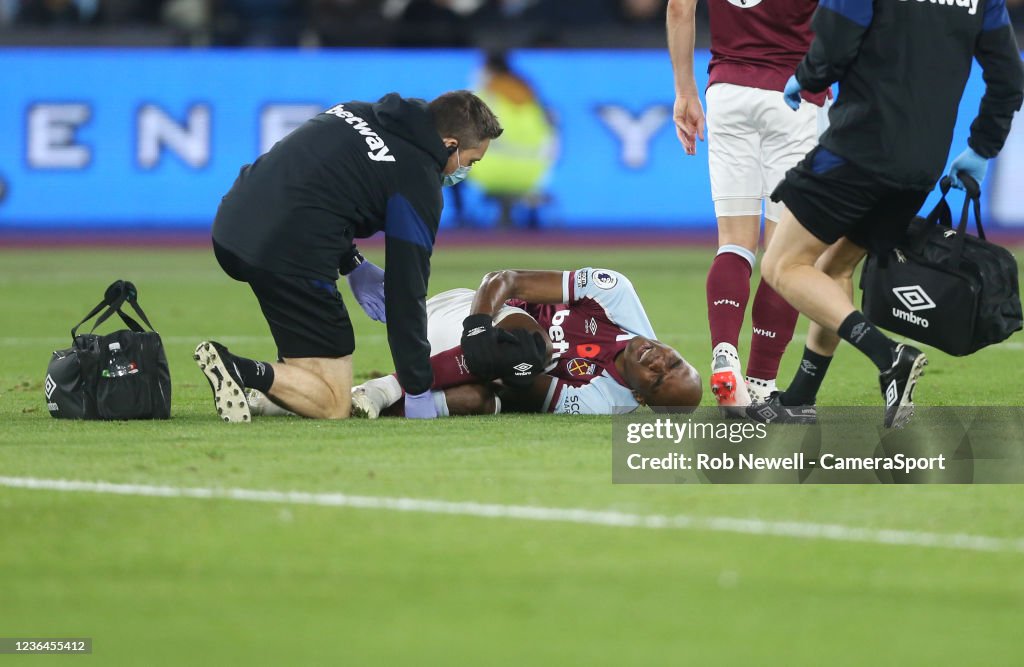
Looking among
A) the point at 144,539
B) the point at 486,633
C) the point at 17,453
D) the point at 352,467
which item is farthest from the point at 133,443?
the point at 486,633

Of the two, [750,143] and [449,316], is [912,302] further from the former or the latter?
[449,316]

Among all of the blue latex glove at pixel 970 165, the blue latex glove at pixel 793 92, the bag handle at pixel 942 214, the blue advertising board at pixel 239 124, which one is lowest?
the blue advertising board at pixel 239 124

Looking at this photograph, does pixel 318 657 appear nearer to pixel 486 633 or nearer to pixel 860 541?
pixel 486 633

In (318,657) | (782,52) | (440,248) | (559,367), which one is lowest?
(440,248)

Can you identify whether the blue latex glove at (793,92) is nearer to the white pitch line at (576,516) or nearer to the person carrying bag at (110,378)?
the white pitch line at (576,516)

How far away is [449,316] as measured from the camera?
25.0 ft

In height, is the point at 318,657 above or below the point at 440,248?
above

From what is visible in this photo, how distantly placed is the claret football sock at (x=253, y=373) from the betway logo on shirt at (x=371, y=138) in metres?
0.98

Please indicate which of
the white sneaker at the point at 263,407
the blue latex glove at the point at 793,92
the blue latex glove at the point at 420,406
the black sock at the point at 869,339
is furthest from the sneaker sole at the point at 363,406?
the blue latex glove at the point at 793,92

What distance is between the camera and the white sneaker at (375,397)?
715cm

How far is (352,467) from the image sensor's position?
18.7ft

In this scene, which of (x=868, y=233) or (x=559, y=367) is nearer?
(x=868, y=233)

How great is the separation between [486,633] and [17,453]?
283cm

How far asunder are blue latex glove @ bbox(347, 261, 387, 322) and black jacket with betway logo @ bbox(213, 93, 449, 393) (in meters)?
0.58
